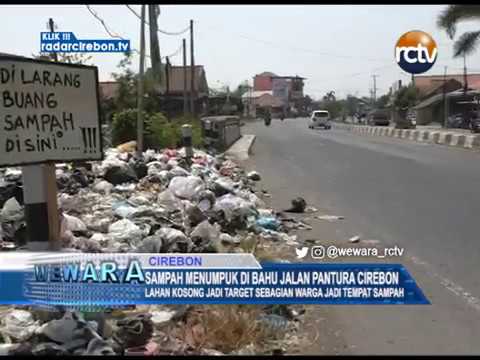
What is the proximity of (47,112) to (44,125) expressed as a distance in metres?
0.09

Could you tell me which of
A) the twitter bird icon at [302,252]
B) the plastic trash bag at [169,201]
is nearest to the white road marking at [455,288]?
the twitter bird icon at [302,252]

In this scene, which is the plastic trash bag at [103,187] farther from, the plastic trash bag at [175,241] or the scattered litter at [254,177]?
the scattered litter at [254,177]

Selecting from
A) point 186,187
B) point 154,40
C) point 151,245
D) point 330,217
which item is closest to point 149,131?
point 154,40

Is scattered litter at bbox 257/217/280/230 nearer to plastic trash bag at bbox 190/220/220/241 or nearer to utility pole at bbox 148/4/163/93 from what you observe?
plastic trash bag at bbox 190/220/220/241

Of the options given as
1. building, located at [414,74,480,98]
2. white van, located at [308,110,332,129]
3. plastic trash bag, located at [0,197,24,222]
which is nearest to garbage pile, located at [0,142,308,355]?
plastic trash bag, located at [0,197,24,222]

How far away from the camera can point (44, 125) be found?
4188 millimetres

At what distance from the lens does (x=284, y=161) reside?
61.2 feet

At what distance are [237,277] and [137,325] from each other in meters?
0.76

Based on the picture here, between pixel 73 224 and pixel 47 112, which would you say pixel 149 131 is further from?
pixel 47 112

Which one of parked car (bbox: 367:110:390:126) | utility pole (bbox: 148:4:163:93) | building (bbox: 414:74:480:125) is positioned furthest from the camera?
building (bbox: 414:74:480:125)

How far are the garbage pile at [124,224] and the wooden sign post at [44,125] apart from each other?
716mm

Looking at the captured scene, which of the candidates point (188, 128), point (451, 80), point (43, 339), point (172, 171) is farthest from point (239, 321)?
point (451, 80)

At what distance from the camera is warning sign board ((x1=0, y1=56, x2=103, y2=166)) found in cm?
398

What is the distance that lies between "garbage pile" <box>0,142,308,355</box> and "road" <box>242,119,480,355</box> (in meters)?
0.68
